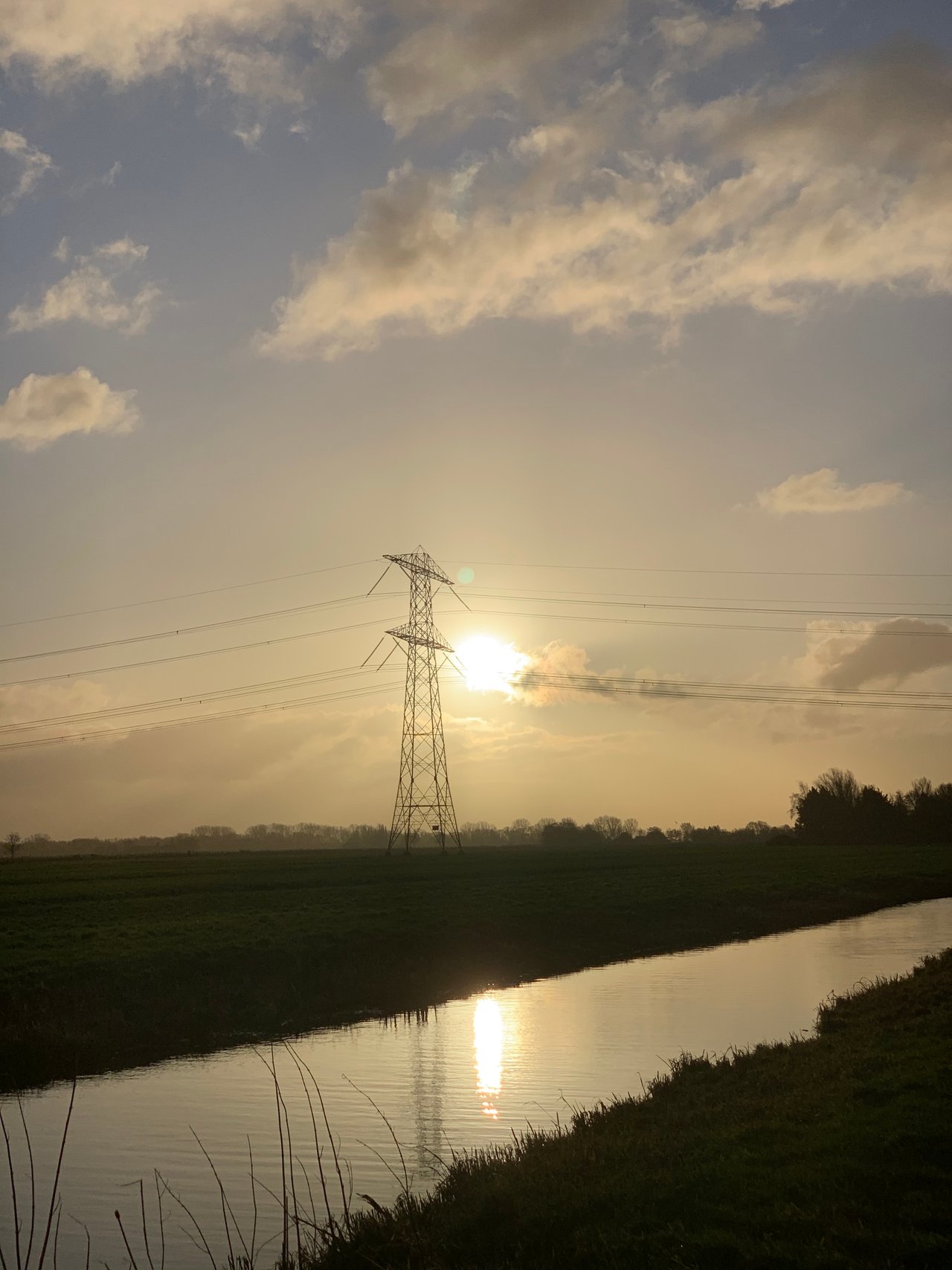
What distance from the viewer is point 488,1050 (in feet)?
93.7

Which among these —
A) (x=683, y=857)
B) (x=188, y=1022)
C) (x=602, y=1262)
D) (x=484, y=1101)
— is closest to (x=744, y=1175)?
(x=602, y=1262)

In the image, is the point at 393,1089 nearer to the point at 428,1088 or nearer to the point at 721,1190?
the point at 428,1088

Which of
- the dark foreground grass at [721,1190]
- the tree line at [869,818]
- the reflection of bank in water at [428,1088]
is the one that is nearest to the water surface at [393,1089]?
the reflection of bank in water at [428,1088]

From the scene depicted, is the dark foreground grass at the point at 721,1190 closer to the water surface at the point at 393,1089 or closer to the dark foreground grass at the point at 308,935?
the water surface at the point at 393,1089

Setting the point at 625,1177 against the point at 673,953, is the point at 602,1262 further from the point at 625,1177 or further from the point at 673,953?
the point at 673,953

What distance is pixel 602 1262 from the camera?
11188mm

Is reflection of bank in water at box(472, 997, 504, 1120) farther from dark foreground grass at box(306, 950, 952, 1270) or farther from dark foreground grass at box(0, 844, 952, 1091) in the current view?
dark foreground grass at box(306, 950, 952, 1270)

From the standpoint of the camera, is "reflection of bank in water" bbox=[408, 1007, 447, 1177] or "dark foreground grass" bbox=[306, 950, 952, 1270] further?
"reflection of bank in water" bbox=[408, 1007, 447, 1177]

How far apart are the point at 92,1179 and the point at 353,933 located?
2549cm

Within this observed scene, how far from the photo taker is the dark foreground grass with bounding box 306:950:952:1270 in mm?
10867

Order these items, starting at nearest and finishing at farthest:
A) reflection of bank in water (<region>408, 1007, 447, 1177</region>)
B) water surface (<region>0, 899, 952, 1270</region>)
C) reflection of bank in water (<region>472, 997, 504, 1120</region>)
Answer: water surface (<region>0, 899, 952, 1270</region>), reflection of bank in water (<region>408, 1007, 447, 1177</region>), reflection of bank in water (<region>472, 997, 504, 1120</region>)

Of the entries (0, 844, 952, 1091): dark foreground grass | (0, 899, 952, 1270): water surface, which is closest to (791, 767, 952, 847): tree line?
(0, 844, 952, 1091): dark foreground grass

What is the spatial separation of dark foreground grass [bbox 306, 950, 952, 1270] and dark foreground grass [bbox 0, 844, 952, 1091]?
6522 mm

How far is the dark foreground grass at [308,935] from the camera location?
105 feet
